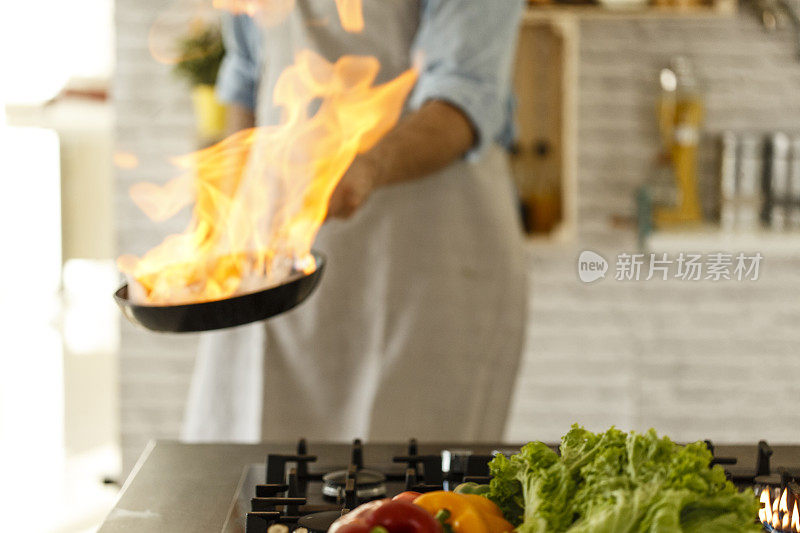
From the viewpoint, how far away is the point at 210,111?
256 centimetres

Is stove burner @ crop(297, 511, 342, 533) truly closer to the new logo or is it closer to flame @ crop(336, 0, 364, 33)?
the new logo

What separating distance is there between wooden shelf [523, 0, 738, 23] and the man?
1049 millimetres

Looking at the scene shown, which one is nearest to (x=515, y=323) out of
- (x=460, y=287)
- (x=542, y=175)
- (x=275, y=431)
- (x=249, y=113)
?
(x=460, y=287)

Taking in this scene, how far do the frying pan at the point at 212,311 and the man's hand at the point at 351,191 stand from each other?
0.18 m

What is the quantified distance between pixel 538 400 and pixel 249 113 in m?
1.51

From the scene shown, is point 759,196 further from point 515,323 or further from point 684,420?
point 515,323

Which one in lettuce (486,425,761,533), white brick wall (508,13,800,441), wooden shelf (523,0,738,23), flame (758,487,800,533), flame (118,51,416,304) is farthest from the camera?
white brick wall (508,13,800,441)

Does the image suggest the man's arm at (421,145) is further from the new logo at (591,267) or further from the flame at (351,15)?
the new logo at (591,267)

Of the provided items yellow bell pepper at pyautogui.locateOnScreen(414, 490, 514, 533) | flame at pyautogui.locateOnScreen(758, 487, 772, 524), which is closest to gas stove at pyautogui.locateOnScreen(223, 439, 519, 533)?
yellow bell pepper at pyautogui.locateOnScreen(414, 490, 514, 533)

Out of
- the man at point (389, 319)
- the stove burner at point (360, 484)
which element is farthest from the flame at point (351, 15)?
the stove burner at point (360, 484)

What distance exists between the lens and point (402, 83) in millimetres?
1487

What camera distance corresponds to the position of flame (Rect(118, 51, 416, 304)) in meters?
1.01

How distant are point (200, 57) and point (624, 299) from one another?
147 centimetres

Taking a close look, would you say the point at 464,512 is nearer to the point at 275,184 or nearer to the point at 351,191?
the point at 351,191
